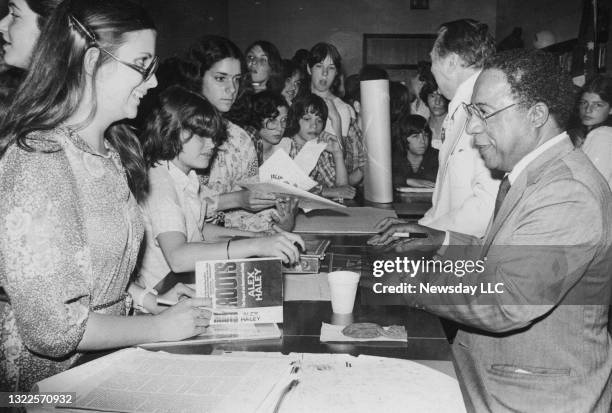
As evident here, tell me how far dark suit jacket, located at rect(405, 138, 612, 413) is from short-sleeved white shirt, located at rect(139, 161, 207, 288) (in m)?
0.87

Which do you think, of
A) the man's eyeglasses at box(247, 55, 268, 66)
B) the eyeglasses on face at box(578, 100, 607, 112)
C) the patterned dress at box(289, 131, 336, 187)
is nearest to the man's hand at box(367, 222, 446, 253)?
the patterned dress at box(289, 131, 336, 187)

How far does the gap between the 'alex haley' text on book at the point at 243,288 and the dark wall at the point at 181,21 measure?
4667 millimetres

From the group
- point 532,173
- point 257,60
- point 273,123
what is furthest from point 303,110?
point 532,173

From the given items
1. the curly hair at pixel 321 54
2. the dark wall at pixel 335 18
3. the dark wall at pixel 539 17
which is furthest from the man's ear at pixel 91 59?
the dark wall at pixel 335 18

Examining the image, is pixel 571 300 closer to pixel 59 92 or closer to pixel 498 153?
pixel 498 153

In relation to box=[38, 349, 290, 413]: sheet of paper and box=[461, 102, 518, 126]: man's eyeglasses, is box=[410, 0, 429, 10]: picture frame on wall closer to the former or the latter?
box=[461, 102, 518, 126]: man's eyeglasses

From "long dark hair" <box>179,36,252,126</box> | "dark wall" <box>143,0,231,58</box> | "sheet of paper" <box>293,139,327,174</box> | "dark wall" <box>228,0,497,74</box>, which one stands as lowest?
"sheet of paper" <box>293,139,327,174</box>

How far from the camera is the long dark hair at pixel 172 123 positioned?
6.66 ft

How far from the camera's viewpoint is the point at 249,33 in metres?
9.59

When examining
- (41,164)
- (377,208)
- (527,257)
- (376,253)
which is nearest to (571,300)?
(527,257)

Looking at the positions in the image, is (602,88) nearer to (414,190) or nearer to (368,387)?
(414,190)

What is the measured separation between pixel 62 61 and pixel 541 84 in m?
1.17

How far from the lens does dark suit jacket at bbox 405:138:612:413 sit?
123 cm

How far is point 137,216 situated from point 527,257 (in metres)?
0.94
